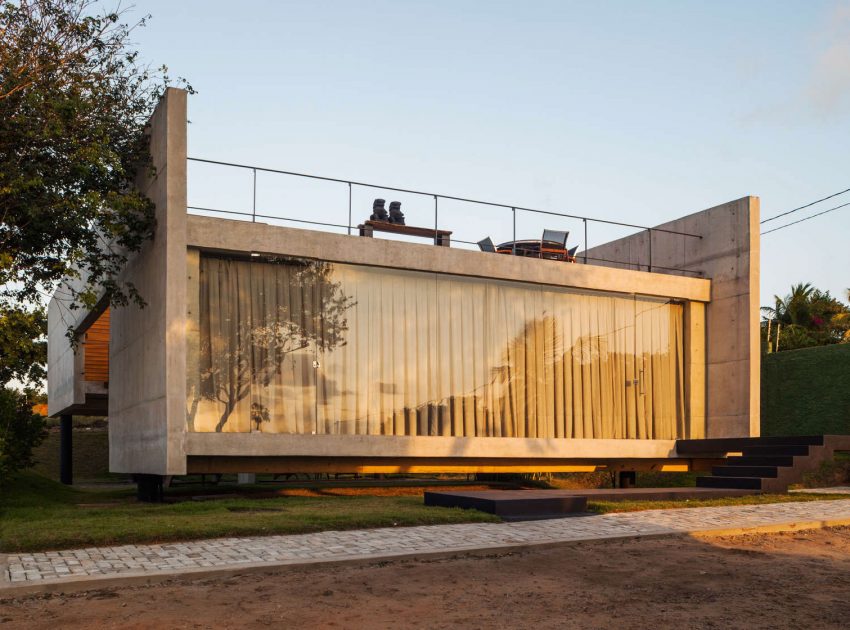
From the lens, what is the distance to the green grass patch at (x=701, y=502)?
11.0m

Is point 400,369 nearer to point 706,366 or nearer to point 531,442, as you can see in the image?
point 531,442

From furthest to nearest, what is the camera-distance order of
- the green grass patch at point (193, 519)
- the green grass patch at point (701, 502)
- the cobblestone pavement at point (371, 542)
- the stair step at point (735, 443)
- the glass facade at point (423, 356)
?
the stair step at point (735, 443)
the glass facade at point (423, 356)
the green grass patch at point (701, 502)
the green grass patch at point (193, 519)
the cobblestone pavement at point (371, 542)

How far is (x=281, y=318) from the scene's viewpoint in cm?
1390

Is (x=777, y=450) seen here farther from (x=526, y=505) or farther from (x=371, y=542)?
(x=371, y=542)

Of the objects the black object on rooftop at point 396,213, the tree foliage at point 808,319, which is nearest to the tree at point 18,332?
the black object on rooftop at point 396,213

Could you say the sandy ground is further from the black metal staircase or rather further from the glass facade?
the glass facade

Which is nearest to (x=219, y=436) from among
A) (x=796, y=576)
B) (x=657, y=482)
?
(x=796, y=576)

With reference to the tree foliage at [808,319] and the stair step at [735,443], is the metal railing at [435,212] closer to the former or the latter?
the stair step at [735,443]

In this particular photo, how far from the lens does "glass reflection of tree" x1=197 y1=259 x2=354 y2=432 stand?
43.5 feet

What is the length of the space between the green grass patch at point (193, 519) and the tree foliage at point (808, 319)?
2807 centimetres

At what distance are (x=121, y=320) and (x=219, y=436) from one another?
15.7 ft

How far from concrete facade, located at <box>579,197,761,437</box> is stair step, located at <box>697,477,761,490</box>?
10.5 feet

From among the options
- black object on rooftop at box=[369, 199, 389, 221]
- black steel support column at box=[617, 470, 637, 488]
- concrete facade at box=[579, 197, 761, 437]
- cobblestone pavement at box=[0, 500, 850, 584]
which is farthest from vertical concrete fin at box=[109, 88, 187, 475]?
concrete facade at box=[579, 197, 761, 437]

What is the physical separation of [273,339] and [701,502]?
7051 mm
